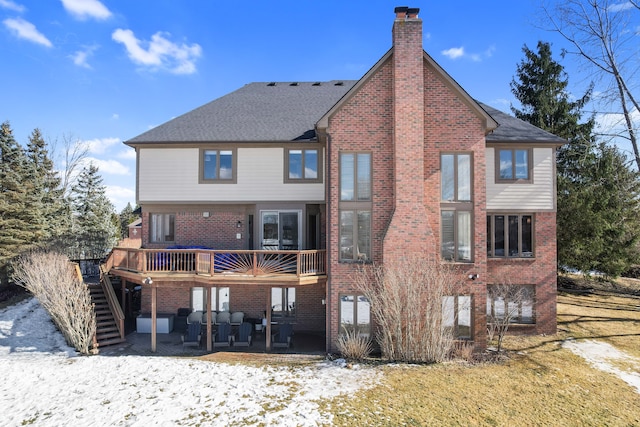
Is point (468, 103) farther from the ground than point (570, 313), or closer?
farther from the ground

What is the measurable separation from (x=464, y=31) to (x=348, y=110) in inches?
245

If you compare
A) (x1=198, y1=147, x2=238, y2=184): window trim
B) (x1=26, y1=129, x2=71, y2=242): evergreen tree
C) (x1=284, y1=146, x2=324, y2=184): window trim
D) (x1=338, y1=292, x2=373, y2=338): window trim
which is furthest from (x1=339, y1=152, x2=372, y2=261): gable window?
(x1=26, y1=129, x2=71, y2=242): evergreen tree

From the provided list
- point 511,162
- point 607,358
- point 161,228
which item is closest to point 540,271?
point 607,358

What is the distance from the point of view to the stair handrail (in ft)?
40.4

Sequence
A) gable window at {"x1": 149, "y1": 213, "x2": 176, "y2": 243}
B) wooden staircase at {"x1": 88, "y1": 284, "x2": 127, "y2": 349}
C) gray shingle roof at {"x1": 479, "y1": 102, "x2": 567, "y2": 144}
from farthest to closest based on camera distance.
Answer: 1. gable window at {"x1": 149, "y1": 213, "x2": 176, "y2": 243}
2. gray shingle roof at {"x1": 479, "y1": 102, "x2": 567, "y2": 144}
3. wooden staircase at {"x1": 88, "y1": 284, "x2": 127, "y2": 349}

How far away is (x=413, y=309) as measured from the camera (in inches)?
391

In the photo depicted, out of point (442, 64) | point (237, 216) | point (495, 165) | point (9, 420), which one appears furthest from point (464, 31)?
point (9, 420)

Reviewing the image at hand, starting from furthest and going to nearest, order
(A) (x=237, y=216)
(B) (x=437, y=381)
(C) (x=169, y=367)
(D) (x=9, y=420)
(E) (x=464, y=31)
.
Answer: (A) (x=237, y=216)
(E) (x=464, y=31)
(C) (x=169, y=367)
(B) (x=437, y=381)
(D) (x=9, y=420)

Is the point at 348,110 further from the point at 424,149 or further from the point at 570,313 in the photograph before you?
the point at 570,313

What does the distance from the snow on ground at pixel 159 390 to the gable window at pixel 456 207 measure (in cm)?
496

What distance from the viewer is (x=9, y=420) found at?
7008 mm

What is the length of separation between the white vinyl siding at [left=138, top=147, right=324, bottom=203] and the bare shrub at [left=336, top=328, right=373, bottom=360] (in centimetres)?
536

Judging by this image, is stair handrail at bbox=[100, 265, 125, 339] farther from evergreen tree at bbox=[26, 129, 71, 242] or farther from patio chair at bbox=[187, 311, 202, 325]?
evergreen tree at bbox=[26, 129, 71, 242]

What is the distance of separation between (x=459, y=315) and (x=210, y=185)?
1069 centimetres
